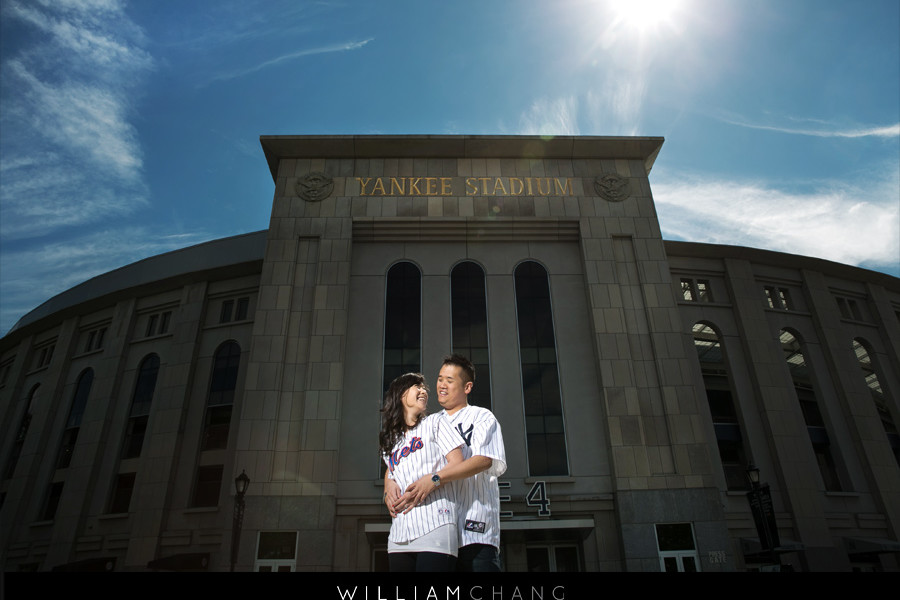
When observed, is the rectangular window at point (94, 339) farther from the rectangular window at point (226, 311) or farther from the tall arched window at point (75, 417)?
the rectangular window at point (226, 311)

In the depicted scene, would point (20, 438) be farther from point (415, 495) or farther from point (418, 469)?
point (415, 495)

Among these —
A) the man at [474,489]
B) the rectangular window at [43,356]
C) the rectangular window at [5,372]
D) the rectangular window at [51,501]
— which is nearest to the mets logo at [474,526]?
the man at [474,489]

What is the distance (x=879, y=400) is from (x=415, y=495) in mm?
35894

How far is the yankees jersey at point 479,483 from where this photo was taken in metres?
4.65

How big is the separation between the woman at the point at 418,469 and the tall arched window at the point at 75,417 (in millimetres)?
30407

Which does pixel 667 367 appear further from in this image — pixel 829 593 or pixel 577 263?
pixel 829 593

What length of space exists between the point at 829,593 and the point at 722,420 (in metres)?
24.7

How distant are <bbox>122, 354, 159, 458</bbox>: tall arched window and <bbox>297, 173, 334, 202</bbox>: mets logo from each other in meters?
13.6

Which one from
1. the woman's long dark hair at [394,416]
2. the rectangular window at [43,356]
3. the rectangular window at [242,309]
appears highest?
the rectangular window at [43,356]

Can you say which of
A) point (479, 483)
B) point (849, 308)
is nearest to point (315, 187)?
point (479, 483)

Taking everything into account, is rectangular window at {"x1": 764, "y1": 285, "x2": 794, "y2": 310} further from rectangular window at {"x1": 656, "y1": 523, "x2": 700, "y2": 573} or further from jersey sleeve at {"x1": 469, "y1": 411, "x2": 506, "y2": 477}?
jersey sleeve at {"x1": 469, "y1": 411, "x2": 506, "y2": 477}

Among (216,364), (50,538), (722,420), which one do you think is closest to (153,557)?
(50,538)

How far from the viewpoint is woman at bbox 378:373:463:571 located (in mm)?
4441

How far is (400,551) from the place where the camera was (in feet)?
14.9
